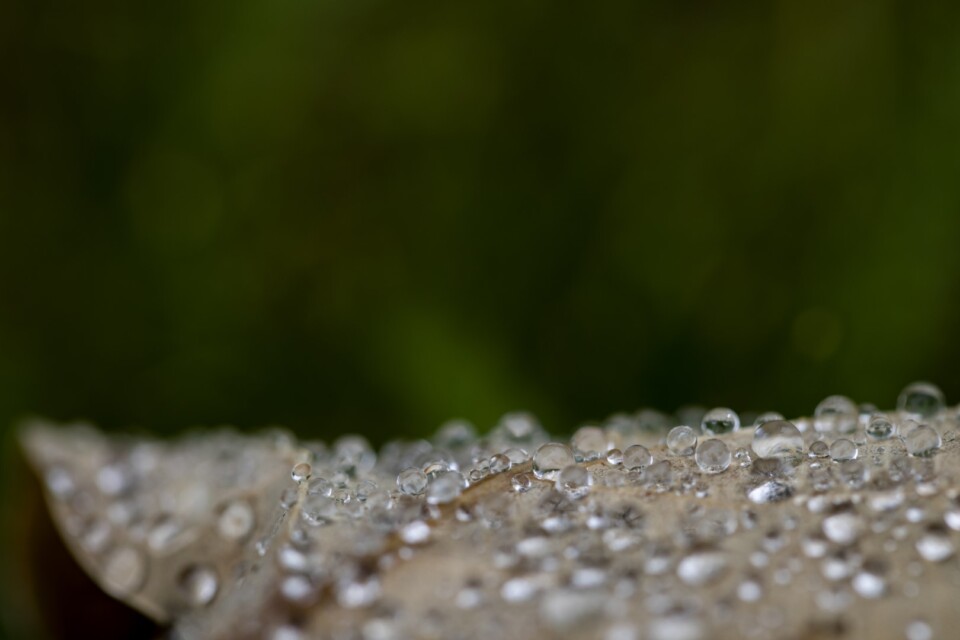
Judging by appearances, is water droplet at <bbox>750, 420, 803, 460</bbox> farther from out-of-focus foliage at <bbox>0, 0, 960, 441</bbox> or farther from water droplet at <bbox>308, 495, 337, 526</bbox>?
out-of-focus foliage at <bbox>0, 0, 960, 441</bbox>

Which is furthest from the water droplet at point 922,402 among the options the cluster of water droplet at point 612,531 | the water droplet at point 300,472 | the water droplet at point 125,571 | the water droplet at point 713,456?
the water droplet at point 125,571

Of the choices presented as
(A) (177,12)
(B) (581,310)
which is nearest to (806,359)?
(B) (581,310)

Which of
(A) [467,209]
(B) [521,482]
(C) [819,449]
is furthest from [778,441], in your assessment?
(A) [467,209]

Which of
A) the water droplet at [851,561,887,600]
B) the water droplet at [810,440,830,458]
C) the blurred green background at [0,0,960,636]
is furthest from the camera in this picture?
the blurred green background at [0,0,960,636]

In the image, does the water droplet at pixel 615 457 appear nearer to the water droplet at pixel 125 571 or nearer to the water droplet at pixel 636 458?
the water droplet at pixel 636 458

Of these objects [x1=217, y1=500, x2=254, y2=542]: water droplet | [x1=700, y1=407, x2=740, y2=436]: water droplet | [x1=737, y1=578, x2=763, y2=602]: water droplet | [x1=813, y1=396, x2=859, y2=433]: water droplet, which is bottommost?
[x1=217, y1=500, x2=254, y2=542]: water droplet

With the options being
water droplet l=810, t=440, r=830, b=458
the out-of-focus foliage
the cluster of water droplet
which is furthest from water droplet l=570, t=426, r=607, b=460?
the out-of-focus foliage

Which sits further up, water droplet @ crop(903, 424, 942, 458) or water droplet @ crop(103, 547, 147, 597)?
water droplet @ crop(903, 424, 942, 458)

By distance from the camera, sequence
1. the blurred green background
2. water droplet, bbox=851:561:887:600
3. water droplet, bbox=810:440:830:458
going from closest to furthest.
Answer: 1. water droplet, bbox=851:561:887:600
2. water droplet, bbox=810:440:830:458
3. the blurred green background
